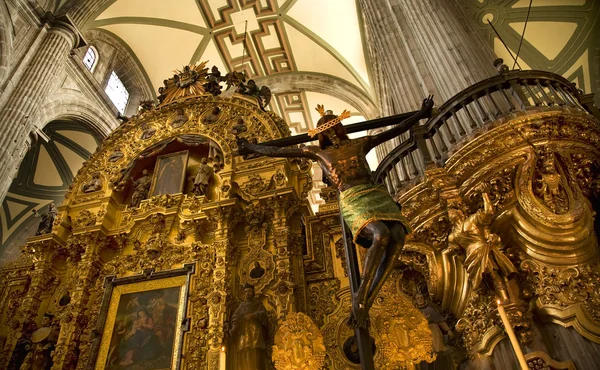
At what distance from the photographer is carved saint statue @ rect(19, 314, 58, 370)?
16.7ft

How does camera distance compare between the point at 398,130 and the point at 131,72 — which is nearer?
the point at 398,130

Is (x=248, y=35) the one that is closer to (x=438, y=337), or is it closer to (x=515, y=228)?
(x=515, y=228)

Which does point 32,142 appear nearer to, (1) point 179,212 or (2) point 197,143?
(2) point 197,143

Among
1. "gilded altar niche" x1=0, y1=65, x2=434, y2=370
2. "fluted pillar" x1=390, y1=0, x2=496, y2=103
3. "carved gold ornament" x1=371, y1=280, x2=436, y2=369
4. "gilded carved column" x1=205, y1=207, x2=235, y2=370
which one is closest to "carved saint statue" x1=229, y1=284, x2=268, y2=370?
"gilded altar niche" x1=0, y1=65, x2=434, y2=370

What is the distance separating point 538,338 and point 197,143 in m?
5.23

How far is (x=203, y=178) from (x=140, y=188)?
3.89 feet

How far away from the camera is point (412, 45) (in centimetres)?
688

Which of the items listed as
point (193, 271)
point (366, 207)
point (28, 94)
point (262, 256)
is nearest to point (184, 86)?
point (28, 94)

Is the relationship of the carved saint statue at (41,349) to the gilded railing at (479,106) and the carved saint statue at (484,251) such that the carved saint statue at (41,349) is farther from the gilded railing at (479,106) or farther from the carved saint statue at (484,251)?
the carved saint statue at (484,251)

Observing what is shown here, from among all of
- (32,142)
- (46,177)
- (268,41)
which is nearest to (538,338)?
(32,142)

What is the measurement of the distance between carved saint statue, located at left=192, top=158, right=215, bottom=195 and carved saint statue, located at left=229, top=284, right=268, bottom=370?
75.7 inches

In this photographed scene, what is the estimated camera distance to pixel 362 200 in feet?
9.84

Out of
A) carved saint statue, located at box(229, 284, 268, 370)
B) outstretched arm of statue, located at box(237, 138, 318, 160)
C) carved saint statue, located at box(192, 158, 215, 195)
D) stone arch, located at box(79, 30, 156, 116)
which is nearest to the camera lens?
outstretched arm of statue, located at box(237, 138, 318, 160)

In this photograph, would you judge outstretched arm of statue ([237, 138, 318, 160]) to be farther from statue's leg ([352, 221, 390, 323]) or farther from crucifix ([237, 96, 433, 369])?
statue's leg ([352, 221, 390, 323])
